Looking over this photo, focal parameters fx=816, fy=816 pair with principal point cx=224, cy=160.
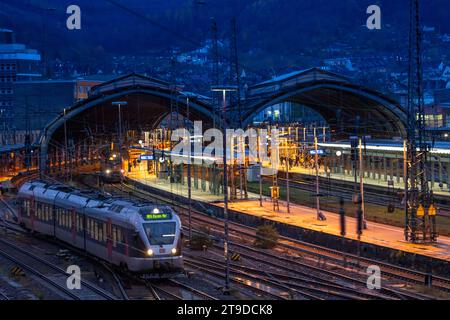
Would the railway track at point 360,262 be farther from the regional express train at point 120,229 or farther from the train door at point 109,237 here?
the train door at point 109,237

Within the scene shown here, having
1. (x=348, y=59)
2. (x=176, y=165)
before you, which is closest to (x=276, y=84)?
(x=176, y=165)

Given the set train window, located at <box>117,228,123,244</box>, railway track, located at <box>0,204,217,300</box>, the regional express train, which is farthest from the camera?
train window, located at <box>117,228,123,244</box>

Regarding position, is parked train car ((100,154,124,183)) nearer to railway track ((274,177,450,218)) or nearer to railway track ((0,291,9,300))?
railway track ((274,177,450,218))

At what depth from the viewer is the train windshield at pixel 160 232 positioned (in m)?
19.0

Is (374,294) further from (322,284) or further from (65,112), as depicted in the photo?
(65,112)

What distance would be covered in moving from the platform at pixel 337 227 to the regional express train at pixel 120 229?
8.20 metres

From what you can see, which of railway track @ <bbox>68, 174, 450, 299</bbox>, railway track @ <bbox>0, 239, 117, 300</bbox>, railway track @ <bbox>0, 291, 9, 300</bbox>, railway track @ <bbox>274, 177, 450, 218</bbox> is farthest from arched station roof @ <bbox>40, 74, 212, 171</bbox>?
railway track @ <bbox>0, 291, 9, 300</bbox>

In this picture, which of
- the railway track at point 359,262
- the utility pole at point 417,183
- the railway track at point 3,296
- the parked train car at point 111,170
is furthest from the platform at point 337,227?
the railway track at point 3,296

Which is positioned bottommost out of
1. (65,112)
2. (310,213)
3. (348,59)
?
(310,213)

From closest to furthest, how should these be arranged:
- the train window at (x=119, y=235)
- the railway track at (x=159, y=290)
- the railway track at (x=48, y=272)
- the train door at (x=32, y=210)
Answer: the railway track at (x=159, y=290), the railway track at (x=48, y=272), the train window at (x=119, y=235), the train door at (x=32, y=210)

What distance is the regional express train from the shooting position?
19.0 meters

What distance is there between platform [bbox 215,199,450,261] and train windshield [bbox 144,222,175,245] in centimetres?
807
